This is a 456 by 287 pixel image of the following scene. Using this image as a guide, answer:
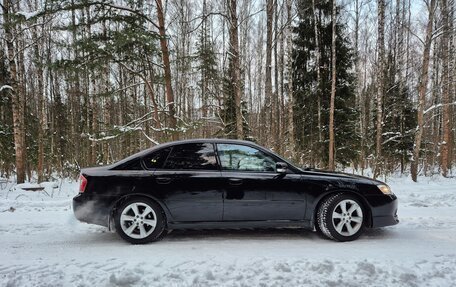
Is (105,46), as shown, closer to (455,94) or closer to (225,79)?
(225,79)

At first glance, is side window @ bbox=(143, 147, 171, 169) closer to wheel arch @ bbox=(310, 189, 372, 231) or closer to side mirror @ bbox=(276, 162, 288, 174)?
side mirror @ bbox=(276, 162, 288, 174)

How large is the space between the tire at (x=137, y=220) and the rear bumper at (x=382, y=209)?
3.28 metres

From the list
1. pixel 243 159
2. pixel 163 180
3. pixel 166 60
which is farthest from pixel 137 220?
pixel 166 60

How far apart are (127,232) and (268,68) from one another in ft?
32.4

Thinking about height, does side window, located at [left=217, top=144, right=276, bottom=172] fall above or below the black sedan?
above

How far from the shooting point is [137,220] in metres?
4.56

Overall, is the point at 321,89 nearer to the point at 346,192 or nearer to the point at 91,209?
the point at 346,192

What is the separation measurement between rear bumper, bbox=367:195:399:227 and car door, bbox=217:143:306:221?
1.08 metres

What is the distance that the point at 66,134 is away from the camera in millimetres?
26250

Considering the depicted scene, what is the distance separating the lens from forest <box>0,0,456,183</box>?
992 cm

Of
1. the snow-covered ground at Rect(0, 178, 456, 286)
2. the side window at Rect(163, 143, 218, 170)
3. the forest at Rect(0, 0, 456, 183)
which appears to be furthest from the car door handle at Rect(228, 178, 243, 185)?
the forest at Rect(0, 0, 456, 183)

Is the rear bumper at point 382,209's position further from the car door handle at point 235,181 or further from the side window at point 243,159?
the car door handle at point 235,181

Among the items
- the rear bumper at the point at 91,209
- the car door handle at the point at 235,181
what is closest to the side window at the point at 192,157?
the car door handle at the point at 235,181

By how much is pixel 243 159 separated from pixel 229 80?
44.6ft
